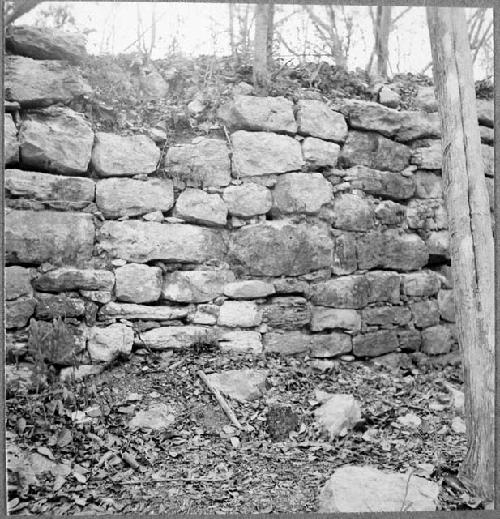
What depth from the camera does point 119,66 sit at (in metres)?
2.63

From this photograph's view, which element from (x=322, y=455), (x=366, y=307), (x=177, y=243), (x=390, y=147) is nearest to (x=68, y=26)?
(x=177, y=243)

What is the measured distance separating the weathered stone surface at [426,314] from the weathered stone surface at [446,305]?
34 millimetres

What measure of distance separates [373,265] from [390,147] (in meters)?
0.78

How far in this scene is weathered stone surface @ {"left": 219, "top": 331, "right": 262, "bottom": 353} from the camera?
260 centimetres

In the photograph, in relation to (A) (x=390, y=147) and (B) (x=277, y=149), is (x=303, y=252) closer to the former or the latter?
(B) (x=277, y=149)

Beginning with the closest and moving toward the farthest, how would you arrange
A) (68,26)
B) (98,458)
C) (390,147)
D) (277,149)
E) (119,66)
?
(98,458) < (68,26) < (119,66) < (277,149) < (390,147)

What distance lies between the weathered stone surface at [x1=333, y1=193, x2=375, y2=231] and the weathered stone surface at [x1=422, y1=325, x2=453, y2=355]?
71 centimetres

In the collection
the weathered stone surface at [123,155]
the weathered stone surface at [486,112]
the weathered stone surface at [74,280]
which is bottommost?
the weathered stone surface at [74,280]

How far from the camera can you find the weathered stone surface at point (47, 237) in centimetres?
238

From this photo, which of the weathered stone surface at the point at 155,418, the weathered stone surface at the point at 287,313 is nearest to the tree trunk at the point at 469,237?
the weathered stone surface at the point at 287,313

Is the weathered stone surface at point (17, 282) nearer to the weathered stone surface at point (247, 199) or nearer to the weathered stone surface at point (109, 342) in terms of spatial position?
the weathered stone surface at point (109, 342)

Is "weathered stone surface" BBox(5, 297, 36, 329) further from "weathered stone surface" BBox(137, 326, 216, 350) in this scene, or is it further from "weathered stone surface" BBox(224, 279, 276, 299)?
"weathered stone surface" BBox(224, 279, 276, 299)

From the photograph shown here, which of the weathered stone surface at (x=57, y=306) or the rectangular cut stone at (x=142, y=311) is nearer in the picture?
the weathered stone surface at (x=57, y=306)

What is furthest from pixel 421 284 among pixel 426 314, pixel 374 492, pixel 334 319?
pixel 374 492
